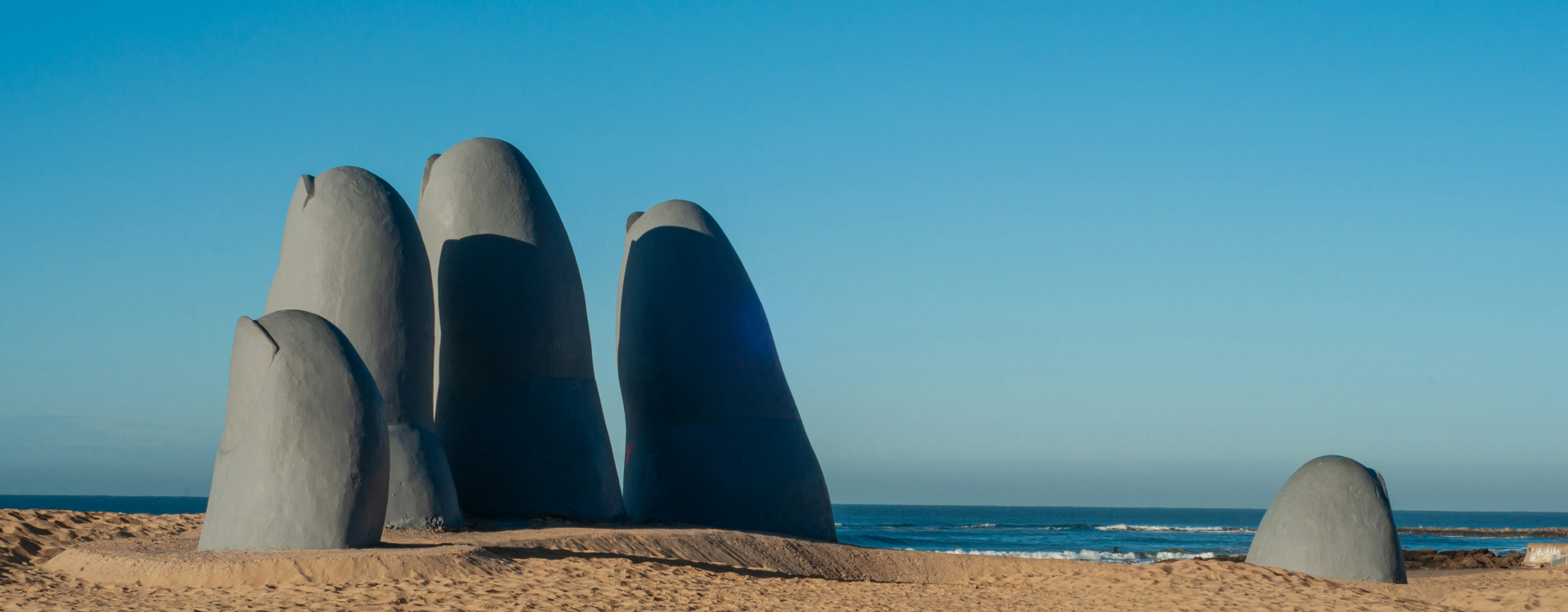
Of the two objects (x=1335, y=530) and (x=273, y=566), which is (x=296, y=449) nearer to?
(x=273, y=566)

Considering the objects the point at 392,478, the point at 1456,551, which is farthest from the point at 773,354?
the point at 1456,551

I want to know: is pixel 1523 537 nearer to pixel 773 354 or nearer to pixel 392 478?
pixel 773 354

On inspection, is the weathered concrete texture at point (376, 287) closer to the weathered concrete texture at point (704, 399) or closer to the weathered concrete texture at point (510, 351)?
the weathered concrete texture at point (510, 351)

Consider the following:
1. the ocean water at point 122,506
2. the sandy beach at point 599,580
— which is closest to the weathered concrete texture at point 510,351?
the sandy beach at point 599,580

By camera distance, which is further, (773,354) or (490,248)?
(773,354)

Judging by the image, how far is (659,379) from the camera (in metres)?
14.9

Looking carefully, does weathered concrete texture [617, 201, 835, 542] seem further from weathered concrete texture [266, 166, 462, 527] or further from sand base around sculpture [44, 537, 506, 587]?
sand base around sculpture [44, 537, 506, 587]

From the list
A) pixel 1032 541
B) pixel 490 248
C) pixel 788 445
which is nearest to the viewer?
pixel 490 248

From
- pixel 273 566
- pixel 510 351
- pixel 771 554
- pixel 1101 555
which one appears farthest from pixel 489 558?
pixel 1101 555

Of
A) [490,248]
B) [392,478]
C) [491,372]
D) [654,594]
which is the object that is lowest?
[654,594]

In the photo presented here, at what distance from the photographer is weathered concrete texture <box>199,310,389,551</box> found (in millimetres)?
8836

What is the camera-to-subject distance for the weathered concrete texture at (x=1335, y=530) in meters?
11.0

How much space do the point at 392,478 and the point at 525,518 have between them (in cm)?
202

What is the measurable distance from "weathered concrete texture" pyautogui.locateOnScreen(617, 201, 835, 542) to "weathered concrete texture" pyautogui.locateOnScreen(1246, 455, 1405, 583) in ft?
18.3
